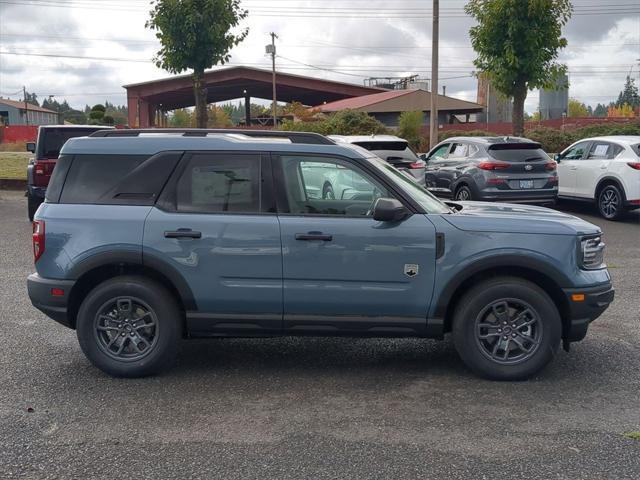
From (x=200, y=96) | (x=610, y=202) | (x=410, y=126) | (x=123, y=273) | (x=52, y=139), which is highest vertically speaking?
(x=410, y=126)

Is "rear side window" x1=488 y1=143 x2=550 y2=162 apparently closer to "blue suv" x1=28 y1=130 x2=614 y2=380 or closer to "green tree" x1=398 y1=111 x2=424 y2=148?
"blue suv" x1=28 y1=130 x2=614 y2=380

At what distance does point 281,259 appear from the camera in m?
5.25

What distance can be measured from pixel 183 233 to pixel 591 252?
3010 millimetres

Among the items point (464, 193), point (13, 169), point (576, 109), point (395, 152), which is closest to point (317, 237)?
point (395, 152)

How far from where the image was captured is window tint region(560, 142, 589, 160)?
49.9 ft

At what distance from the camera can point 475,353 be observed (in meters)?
5.30

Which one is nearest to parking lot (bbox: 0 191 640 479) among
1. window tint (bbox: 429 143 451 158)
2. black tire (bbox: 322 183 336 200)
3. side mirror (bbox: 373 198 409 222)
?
side mirror (bbox: 373 198 409 222)

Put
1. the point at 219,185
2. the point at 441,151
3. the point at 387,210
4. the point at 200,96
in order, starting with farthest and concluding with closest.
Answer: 1. the point at 200,96
2. the point at 441,151
3. the point at 219,185
4. the point at 387,210

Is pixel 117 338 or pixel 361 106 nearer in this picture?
pixel 117 338

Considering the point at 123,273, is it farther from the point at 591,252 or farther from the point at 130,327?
the point at 591,252

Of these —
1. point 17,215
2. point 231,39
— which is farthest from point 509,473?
point 231,39

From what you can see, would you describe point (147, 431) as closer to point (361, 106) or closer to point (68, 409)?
point (68, 409)

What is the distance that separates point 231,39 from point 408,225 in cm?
1613

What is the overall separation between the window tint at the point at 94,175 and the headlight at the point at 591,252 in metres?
3.35
